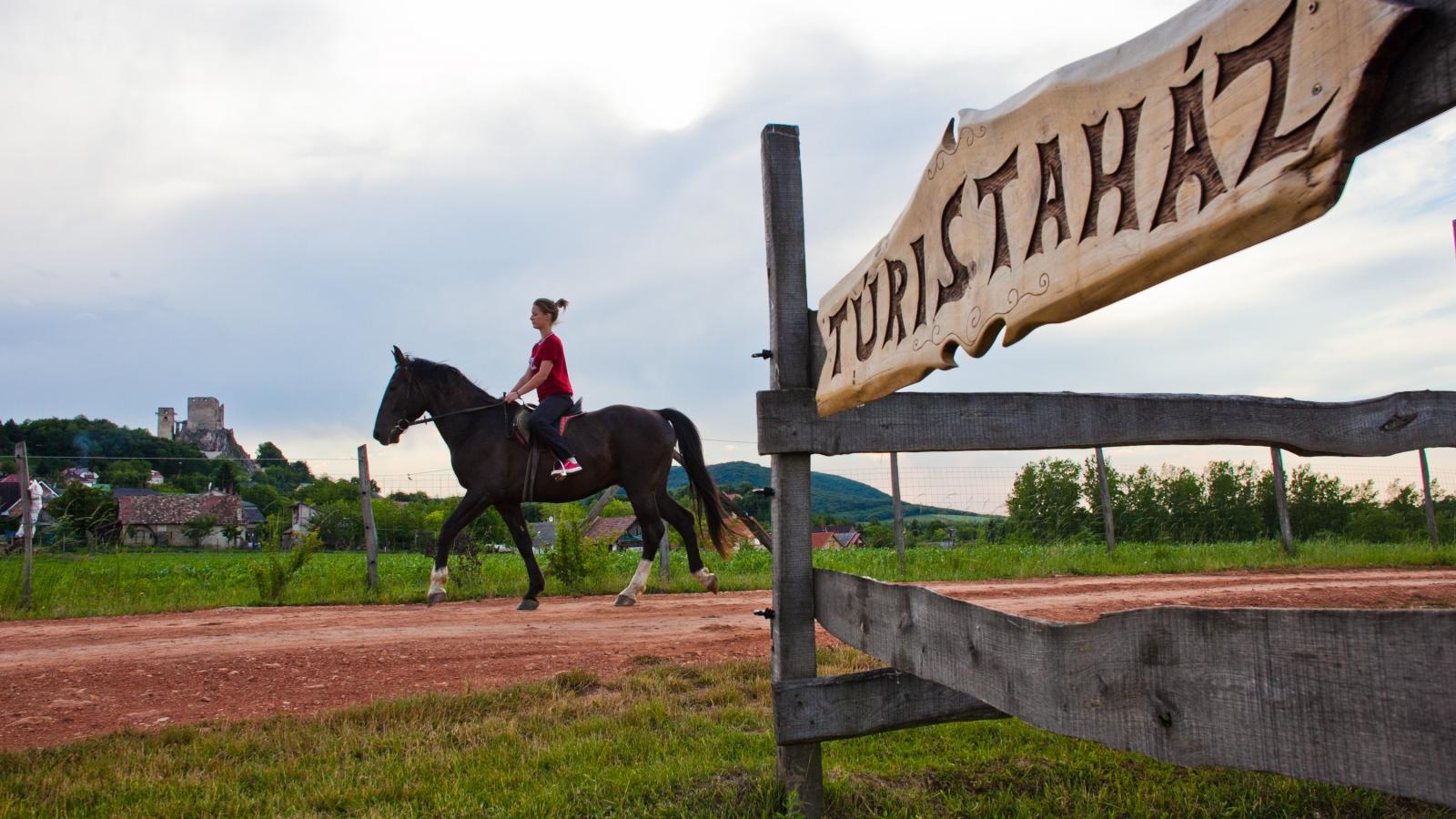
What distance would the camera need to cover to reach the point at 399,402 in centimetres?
955

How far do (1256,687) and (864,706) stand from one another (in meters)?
1.75

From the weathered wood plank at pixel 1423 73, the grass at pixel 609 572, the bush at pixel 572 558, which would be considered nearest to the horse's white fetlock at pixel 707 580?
the grass at pixel 609 572

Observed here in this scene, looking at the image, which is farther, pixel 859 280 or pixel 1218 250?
pixel 859 280

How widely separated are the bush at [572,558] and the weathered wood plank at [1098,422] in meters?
8.53

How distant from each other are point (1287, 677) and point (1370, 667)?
0.12 meters

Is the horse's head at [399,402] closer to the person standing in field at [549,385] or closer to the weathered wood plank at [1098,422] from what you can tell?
the person standing in field at [549,385]

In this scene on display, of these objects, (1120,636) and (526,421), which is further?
(526,421)

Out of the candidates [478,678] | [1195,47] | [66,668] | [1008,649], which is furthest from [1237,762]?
[66,668]

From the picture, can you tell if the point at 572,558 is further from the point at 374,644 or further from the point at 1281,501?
the point at 1281,501

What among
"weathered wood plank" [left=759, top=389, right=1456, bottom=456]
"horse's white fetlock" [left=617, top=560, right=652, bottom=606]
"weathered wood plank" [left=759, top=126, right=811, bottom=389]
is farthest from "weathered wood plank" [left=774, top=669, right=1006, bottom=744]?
"horse's white fetlock" [left=617, top=560, right=652, bottom=606]

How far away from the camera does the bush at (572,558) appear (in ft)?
36.5

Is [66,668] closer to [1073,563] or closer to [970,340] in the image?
[970,340]

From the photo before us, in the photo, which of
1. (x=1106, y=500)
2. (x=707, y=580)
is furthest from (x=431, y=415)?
(x=1106, y=500)

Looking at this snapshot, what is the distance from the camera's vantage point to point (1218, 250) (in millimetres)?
1219
